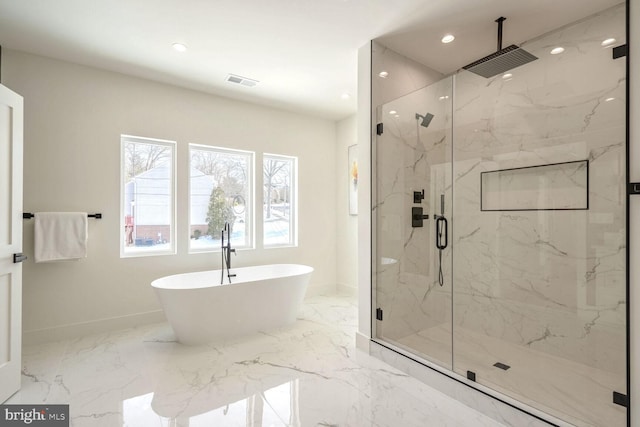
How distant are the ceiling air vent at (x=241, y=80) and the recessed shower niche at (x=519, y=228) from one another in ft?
5.28

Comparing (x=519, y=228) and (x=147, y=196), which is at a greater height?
(x=147, y=196)

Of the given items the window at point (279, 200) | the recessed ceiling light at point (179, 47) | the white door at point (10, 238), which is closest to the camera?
the white door at point (10, 238)

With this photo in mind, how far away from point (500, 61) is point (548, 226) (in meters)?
1.26

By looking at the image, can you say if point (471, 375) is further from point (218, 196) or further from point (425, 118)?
point (218, 196)

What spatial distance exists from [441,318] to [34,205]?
3904 mm

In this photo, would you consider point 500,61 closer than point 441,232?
Yes

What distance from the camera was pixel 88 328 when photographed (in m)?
3.20

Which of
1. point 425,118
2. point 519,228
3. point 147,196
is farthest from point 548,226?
point 147,196

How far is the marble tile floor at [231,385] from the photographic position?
194cm

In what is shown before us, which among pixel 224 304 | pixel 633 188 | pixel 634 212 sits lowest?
pixel 224 304

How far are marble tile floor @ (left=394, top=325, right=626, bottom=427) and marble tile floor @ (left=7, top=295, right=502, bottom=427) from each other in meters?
0.27

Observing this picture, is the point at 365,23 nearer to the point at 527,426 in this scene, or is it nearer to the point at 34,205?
the point at 527,426

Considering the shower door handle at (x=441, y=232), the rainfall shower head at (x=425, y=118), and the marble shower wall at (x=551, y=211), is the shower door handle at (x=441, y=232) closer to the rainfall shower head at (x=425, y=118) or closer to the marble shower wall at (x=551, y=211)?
the marble shower wall at (x=551, y=211)
